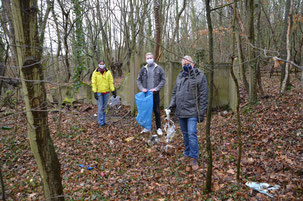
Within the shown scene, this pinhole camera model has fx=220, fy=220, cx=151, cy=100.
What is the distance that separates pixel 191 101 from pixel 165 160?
146cm

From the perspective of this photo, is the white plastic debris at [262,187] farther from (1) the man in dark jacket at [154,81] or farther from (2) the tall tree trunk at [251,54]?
(2) the tall tree trunk at [251,54]

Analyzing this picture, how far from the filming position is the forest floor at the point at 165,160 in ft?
11.3

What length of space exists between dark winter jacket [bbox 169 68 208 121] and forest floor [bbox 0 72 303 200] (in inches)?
15.0

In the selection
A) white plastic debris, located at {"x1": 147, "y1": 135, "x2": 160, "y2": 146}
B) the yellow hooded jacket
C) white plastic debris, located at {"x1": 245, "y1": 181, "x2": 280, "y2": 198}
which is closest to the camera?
white plastic debris, located at {"x1": 245, "y1": 181, "x2": 280, "y2": 198}

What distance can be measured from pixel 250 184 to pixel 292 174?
0.69 metres

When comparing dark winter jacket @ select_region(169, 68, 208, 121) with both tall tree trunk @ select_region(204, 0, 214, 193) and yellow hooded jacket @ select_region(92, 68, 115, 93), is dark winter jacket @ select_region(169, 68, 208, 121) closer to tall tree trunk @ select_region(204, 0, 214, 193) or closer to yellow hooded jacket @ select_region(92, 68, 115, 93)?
tall tree trunk @ select_region(204, 0, 214, 193)

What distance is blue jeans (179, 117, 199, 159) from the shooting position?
3.89 m

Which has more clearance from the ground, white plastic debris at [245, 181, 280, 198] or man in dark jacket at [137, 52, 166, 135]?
man in dark jacket at [137, 52, 166, 135]

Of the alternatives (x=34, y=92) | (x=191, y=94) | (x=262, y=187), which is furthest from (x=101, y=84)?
(x=262, y=187)

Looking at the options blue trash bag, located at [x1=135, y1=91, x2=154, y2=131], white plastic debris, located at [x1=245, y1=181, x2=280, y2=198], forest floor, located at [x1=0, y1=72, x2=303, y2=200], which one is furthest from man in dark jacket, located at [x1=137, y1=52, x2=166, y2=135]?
white plastic debris, located at [x1=245, y1=181, x2=280, y2=198]

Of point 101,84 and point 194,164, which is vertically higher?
point 101,84

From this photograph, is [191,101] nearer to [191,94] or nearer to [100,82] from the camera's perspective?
[191,94]

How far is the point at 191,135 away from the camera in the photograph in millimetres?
3900

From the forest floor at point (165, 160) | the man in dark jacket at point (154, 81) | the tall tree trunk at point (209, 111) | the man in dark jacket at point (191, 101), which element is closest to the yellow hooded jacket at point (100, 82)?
the forest floor at point (165, 160)
